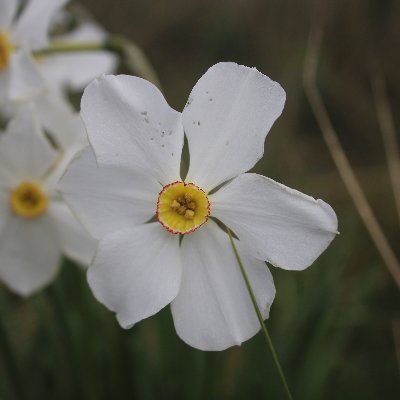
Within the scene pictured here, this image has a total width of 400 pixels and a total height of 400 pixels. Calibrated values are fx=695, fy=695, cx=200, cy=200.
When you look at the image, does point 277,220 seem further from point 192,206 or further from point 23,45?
point 23,45

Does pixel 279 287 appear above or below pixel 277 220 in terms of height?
below

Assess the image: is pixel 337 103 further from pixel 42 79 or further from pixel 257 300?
pixel 257 300

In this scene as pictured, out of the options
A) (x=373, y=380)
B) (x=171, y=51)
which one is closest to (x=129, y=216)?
(x=373, y=380)

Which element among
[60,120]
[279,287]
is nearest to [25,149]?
[60,120]

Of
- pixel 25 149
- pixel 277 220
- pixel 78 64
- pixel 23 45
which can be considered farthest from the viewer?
pixel 78 64

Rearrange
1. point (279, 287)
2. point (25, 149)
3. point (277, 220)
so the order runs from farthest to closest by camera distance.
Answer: point (279, 287), point (25, 149), point (277, 220)

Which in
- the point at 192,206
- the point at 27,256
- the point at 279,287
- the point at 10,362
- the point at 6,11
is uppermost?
the point at 6,11
